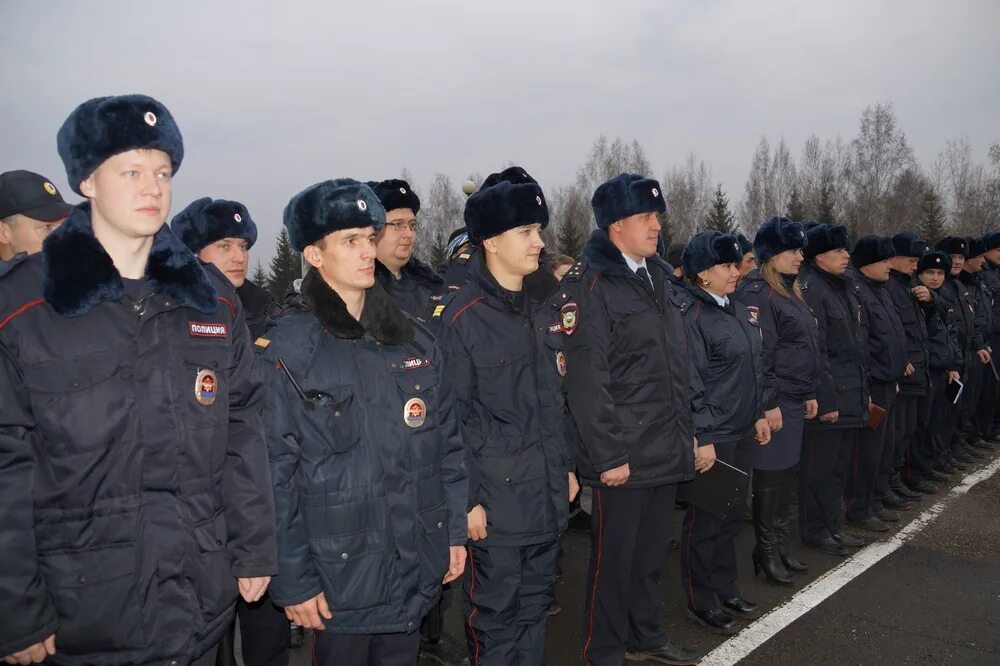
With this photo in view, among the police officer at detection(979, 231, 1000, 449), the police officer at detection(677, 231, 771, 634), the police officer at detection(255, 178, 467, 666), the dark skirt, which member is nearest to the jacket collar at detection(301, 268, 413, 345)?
the police officer at detection(255, 178, 467, 666)

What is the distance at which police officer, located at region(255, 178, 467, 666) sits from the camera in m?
2.62

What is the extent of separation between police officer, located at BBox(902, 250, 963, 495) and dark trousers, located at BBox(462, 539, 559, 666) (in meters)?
5.70

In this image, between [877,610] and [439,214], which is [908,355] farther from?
[439,214]

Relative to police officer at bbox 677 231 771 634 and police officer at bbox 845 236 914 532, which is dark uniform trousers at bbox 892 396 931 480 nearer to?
police officer at bbox 845 236 914 532

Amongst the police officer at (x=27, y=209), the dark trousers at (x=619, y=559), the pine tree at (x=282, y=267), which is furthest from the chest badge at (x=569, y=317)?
the pine tree at (x=282, y=267)

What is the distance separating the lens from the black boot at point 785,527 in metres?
5.21

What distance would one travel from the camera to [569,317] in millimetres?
3820

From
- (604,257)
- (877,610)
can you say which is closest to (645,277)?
(604,257)

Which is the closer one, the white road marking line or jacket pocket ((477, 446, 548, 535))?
jacket pocket ((477, 446, 548, 535))

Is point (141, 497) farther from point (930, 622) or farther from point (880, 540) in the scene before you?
point (880, 540)

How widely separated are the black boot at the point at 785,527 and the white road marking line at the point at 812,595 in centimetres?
18

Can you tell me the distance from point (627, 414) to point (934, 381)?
5520 millimetres

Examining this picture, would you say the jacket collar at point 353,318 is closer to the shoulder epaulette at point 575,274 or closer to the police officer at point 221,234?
the shoulder epaulette at point 575,274

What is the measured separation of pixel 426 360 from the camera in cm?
291
